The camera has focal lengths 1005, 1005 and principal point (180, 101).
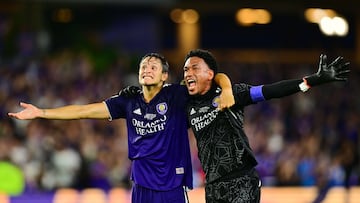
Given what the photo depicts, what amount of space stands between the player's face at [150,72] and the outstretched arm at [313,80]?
2.86 ft

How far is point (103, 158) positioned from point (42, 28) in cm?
615

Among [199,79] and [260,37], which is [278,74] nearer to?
[260,37]

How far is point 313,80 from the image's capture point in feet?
25.5

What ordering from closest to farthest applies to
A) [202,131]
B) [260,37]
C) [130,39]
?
[202,131] < [130,39] < [260,37]

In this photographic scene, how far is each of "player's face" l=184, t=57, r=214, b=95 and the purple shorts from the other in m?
0.84

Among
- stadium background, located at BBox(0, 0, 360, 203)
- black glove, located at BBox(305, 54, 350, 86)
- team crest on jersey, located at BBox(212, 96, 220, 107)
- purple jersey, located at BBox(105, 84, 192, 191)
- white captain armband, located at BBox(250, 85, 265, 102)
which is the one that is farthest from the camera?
stadium background, located at BBox(0, 0, 360, 203)

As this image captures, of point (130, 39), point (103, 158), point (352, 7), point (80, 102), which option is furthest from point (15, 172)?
point (352, 7)

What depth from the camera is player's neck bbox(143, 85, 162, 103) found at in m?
8.42

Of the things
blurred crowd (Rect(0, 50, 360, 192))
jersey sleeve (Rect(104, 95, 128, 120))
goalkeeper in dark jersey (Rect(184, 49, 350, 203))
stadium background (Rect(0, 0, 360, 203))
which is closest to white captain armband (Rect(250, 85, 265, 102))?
goalkeeper in dark jersey (Rect(184, 49, 350, 203))

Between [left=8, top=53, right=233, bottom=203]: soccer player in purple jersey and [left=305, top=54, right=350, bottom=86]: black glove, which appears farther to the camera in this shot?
[left=8, top=53, right=233, bottom=203]: soccer player in purple jersey

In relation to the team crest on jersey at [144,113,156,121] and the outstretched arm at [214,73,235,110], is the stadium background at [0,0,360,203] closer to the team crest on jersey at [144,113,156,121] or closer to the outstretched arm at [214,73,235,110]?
the team crest on jersey at [144,113,156,121]

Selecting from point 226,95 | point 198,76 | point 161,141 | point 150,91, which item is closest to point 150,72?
point 150,91

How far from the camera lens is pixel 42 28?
21.2 m

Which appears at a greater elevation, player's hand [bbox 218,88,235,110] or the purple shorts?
player's hand [bbox 218,88,235,110]
